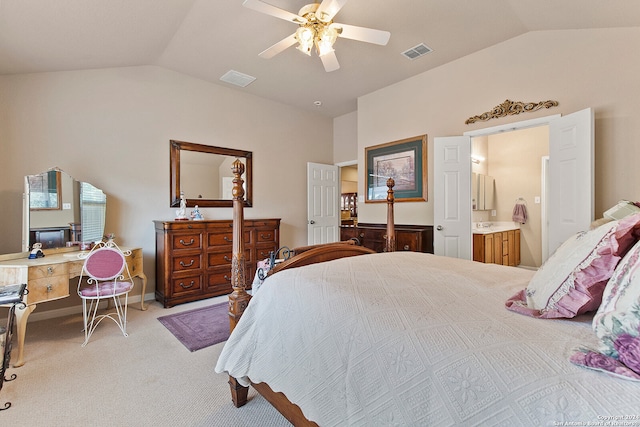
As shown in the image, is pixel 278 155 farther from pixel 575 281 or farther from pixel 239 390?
pixel 575 281

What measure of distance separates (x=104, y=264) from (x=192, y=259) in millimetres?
1212

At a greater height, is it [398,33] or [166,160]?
[398,33]

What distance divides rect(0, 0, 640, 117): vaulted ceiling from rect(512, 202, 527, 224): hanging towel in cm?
346

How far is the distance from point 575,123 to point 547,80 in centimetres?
66

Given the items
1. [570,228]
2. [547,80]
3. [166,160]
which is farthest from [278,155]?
[570,228]

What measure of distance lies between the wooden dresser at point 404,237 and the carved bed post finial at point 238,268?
106 inches

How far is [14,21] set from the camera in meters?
2.27

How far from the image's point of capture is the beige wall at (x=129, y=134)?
3053 millimetres

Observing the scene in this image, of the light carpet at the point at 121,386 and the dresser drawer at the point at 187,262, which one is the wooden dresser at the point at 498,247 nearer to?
the light carpet at the point at 121,386

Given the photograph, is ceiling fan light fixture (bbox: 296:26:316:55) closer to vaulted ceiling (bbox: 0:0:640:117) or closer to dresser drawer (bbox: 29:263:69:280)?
vaulted ceiling (bbox: 0:0:640:117)

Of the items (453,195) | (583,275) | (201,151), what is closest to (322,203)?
(201,151)

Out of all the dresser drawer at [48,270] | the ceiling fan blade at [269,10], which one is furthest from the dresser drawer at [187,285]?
the ceiling fan blade at [269,10]

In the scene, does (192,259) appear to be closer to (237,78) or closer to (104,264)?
(104,264)

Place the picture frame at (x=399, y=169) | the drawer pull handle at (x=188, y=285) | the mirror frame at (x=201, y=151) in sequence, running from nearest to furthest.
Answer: the drawer pull handle at (x=188, y=285)
the mirror frame at (x=201, y=151)
the picture frame at (x=399, y=169)
